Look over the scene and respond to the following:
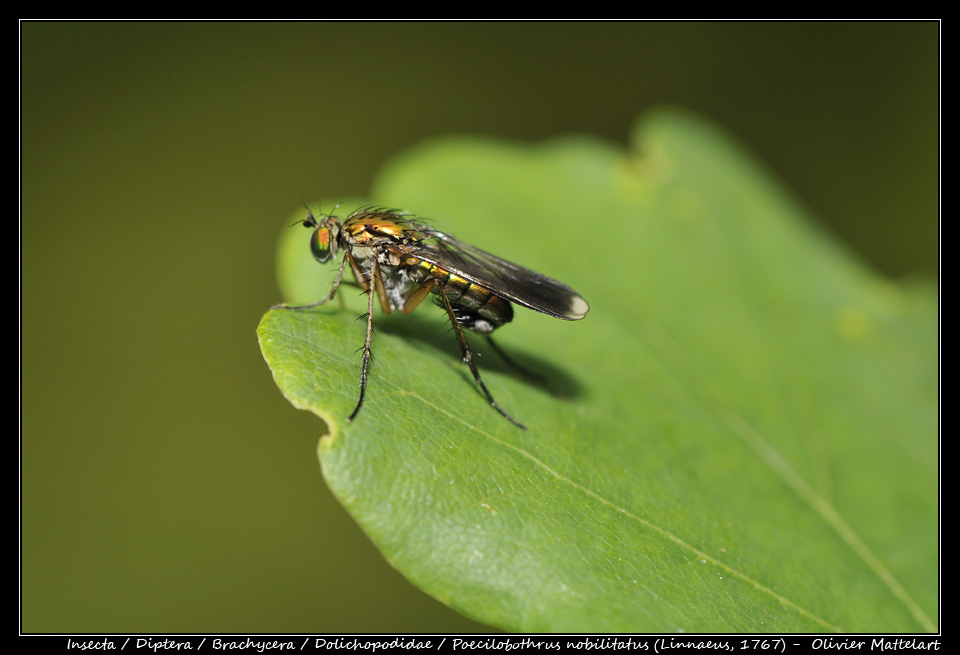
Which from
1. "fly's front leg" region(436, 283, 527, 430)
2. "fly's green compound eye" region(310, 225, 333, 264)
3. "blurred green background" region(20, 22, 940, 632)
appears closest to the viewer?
"fly's front leg" region(436, 283, 527, 430)

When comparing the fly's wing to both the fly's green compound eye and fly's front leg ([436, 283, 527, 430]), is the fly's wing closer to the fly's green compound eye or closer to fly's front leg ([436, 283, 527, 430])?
fly's front leg ([436, 283, 527, 430])

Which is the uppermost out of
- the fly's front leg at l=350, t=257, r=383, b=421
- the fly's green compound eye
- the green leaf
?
the fly's green compound eye

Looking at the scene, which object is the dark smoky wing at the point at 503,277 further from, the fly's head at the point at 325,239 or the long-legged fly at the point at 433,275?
the fly's head at the point at 325,239

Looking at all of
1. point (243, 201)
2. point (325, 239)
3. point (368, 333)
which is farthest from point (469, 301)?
point (243, 201)

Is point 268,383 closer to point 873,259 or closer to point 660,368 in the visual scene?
point 660,368

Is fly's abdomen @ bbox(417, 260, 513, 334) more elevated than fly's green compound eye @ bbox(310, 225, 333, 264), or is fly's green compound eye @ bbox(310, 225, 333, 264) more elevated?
fly's green compound eye @ bbox(310, 225, 333, 264)

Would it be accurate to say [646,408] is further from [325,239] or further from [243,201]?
[243,201]

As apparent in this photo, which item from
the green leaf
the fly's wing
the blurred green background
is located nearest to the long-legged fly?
the fly's wing

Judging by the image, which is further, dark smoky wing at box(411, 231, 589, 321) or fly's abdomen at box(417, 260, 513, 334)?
fly's abdomen at box(417, 260, 513, 334)
